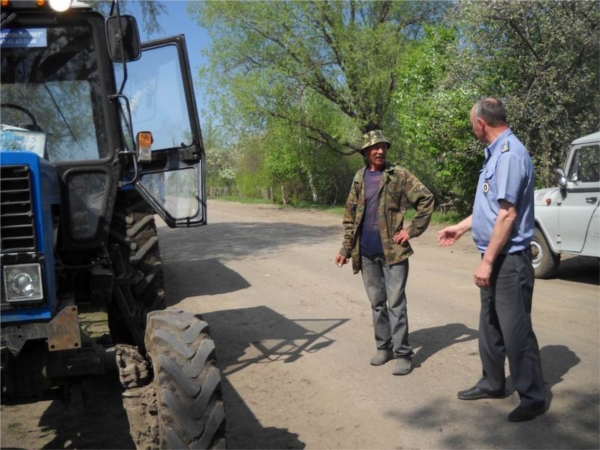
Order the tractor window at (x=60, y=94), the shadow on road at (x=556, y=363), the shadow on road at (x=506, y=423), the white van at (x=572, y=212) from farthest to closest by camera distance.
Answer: the white van at (x=572, y=212)
the shadow on road at (x=556, y=363)
the tractor window at (x=60, y=94)
the shadow on road at (x=506, y=423)

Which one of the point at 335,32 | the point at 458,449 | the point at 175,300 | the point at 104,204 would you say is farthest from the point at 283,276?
the point at 335,32

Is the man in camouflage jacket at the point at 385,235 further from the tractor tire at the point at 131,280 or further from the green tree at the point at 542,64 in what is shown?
the green tree at the point at 542,64

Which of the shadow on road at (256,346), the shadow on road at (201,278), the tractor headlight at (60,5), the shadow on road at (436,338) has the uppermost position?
the tractor headlight at (60,5)

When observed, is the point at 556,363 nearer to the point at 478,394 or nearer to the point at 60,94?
the point at 478,394

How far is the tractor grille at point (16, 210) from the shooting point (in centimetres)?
332

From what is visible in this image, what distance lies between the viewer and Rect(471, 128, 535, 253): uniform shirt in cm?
414

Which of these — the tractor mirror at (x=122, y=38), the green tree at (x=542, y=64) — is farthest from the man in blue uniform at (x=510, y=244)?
the green tree at (x=542, y=64)

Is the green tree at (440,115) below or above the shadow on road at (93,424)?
above

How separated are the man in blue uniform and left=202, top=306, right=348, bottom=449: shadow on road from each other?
1571 mm

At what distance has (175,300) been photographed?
351 inches

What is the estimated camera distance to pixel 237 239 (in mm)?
16406

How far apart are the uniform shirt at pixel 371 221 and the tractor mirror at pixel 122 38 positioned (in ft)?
7.41

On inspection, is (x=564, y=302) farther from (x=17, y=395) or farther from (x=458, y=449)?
(x=17, y=395)

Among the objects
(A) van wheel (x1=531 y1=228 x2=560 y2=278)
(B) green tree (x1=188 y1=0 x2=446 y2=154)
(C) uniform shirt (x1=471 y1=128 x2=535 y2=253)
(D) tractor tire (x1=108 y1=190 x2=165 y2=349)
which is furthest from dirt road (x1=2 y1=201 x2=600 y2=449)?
(B) green tree (x1=188 y1=0 x2=446 y2=154)
